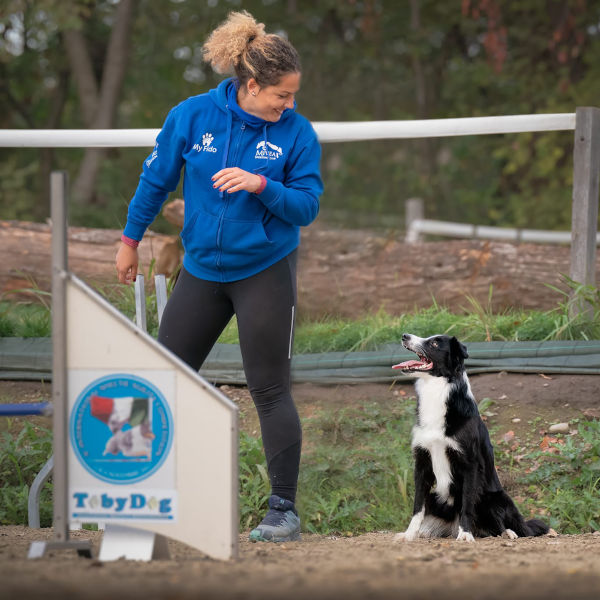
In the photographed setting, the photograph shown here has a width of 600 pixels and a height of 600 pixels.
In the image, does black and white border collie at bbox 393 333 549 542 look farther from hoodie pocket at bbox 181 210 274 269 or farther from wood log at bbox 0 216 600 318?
wood log at bbox 0 216 600 318

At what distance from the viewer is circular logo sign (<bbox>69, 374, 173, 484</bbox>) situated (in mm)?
2979

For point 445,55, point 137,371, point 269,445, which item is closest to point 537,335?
point 269,445

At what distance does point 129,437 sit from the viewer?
3000 millimetres

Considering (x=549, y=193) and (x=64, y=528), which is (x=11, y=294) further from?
(x=549, y=193)

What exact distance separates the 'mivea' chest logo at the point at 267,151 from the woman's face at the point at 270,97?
0.34ft

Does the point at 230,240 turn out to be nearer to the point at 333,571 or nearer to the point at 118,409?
the point at 118,409

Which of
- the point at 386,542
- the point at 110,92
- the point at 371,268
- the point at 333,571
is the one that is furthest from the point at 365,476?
the point at 110,92

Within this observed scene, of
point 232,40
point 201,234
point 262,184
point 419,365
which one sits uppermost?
point 232,40

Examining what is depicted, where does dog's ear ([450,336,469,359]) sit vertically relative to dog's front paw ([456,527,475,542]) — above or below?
above

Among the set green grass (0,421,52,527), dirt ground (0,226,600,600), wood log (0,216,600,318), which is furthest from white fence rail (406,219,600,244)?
green grass (0,421,52,527)

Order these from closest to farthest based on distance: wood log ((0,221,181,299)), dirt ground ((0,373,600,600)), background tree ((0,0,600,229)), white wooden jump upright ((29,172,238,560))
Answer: dirt ground ((0,373,600,600)) < white wooden jump upright ((29,172,238,560)) < wood log ((0,221,181,299)) < background tree ((0,0,600,229))

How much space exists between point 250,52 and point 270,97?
198mm

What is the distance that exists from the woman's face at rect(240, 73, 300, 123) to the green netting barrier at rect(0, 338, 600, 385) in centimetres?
178

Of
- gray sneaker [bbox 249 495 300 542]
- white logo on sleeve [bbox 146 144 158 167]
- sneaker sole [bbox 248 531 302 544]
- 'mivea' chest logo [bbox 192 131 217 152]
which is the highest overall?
'mivea' chest logo [bbox 192 131 217 152]
